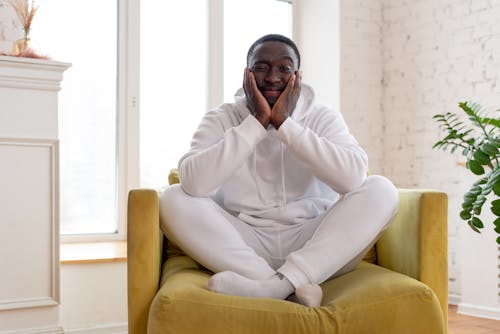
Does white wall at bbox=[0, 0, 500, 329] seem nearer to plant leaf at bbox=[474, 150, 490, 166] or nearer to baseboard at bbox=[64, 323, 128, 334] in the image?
baseboard at bbox=[64, 323, 128, 334]

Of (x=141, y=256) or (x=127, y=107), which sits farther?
(x=127, y=107)

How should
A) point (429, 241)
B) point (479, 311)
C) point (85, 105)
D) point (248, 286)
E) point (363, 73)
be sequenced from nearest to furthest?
point (248, 286) < point (429, 241) < point (479, 311) < point (85, 105) < point (363, 73)

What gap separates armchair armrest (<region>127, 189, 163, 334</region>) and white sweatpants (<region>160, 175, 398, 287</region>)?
2.8 inches

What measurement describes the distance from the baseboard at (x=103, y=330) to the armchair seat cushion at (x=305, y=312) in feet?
4.78

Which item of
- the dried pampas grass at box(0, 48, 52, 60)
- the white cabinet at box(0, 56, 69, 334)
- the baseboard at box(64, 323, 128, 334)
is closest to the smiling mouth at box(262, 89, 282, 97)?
the white cabinet at box(0, 56, 69, 334)

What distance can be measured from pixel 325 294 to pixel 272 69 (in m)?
0.77

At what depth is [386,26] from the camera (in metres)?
4.45

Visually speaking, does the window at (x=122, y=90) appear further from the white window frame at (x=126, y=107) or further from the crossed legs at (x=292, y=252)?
the crossed legs at (x=292, y=252)

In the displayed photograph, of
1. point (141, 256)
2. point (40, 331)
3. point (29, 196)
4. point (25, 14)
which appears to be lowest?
point (40, 331)

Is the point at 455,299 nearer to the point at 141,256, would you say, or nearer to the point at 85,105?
the point at 85,105

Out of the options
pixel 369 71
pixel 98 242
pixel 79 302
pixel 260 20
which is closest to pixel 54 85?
pixel 79 302

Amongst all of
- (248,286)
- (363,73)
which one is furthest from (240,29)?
(248,286)

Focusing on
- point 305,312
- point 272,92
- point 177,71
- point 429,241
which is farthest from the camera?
point 177,71

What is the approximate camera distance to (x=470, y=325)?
10.7 feet
